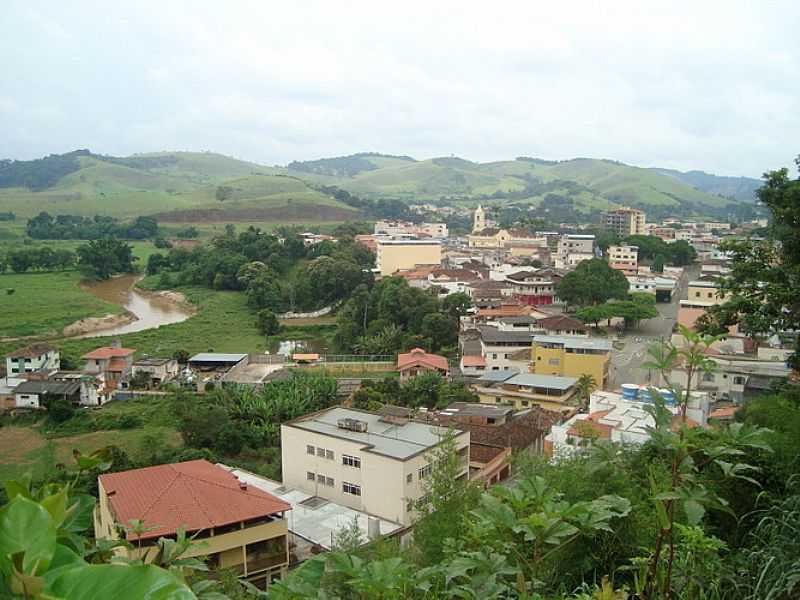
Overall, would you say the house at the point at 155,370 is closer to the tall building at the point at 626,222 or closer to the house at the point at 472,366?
the house at the point at 472,366

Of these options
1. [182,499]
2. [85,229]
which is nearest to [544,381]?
[182,499]

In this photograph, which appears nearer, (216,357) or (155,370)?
(155,370)

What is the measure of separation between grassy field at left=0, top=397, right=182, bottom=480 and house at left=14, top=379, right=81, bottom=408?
30.4 inches

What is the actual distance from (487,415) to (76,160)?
92.5 m

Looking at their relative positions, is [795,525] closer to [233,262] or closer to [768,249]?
[768,249]

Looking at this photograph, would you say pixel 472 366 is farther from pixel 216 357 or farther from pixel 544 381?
pixel 216 357

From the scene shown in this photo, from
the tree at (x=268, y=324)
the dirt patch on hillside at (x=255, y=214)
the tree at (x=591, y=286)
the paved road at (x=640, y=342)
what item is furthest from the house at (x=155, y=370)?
the dirt patch on hillside at (x=255, y=214)

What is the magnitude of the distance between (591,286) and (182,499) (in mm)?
19125

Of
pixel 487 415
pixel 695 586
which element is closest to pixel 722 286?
pixel 695 586

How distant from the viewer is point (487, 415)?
13.2 metres

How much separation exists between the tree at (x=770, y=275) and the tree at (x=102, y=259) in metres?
32.0

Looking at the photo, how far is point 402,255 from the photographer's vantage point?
1367 inches

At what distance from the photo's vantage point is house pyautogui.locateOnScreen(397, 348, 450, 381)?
18.0 meters

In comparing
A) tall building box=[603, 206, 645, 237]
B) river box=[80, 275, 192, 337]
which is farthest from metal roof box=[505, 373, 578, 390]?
tall building box=[603, 206, 645, 237]
